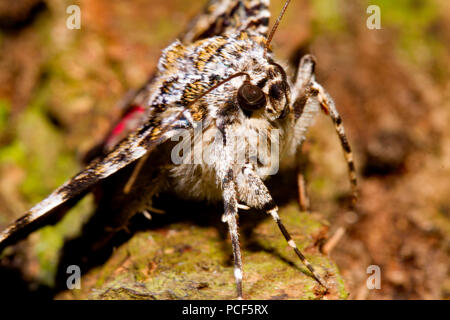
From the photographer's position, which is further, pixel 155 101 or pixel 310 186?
pixel 310 186

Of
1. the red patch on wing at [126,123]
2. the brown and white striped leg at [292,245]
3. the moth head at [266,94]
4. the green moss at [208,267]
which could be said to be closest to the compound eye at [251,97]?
the moth head at [266,94]

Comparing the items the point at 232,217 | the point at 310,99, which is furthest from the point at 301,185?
the point at 232,217

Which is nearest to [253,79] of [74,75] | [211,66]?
[211,66]

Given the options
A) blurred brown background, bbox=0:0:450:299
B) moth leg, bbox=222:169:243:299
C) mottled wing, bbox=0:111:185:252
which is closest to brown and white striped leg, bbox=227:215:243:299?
moth leg, bbox=222:169:243:299

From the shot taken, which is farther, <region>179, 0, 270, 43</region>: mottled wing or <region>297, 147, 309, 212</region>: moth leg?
<region>179, 0, 270, 43</region>: mottled wing

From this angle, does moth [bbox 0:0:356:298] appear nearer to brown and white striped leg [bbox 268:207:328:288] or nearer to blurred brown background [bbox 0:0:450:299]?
brown and white striped leg [bbox 268:207:328:288]
